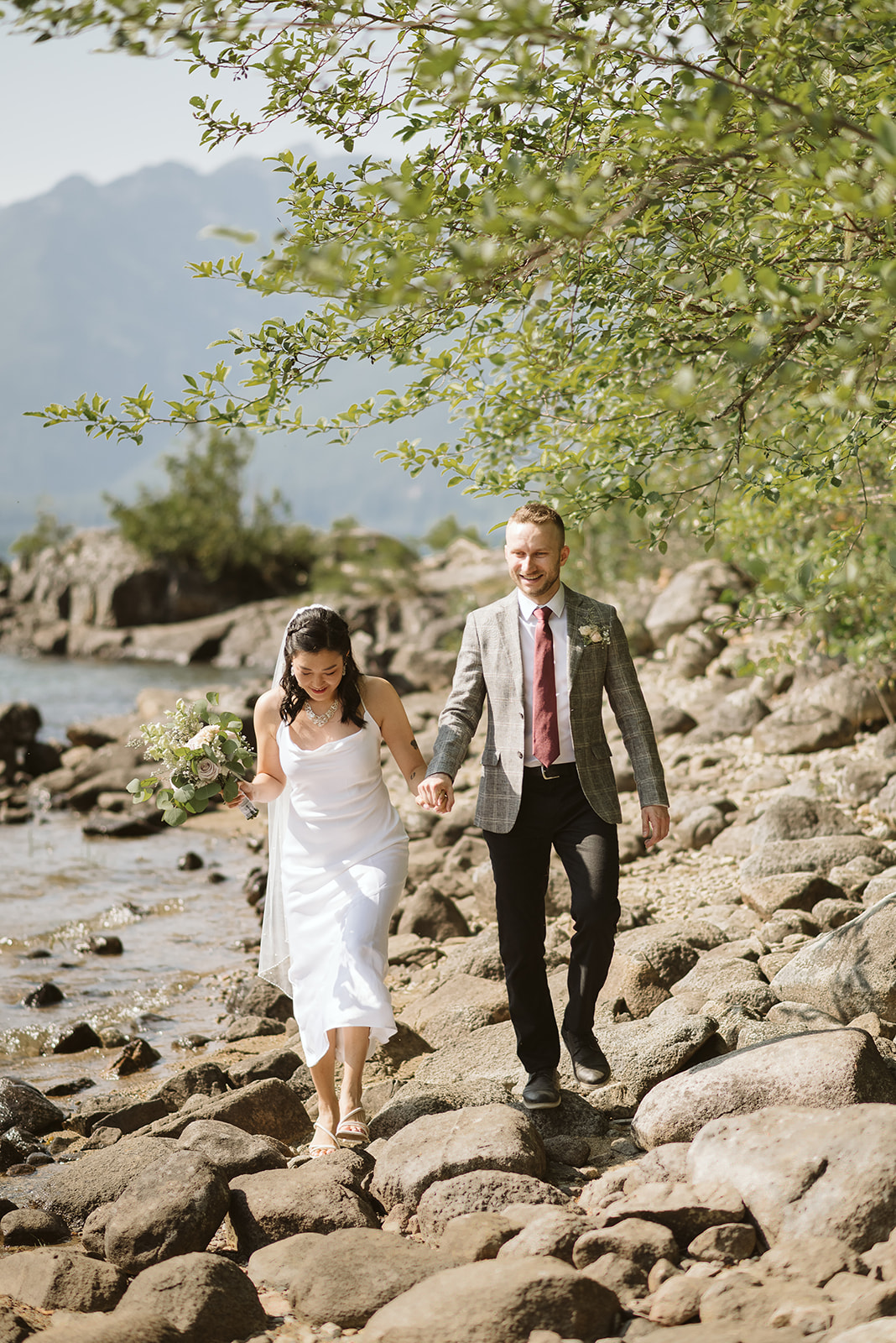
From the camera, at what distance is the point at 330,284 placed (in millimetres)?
3377

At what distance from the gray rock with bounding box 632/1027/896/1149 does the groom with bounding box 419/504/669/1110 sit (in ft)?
1.36

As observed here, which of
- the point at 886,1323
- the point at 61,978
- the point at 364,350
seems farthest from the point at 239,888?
the point at 886,1323

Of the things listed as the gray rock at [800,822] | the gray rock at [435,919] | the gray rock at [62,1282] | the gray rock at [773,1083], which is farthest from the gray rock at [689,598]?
the gray rock at [62,1282]

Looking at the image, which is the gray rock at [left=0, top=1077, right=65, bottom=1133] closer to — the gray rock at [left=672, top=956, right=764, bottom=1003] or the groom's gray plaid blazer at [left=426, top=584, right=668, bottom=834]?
the groom's gray plaid blazer at [left=426, top=584, right=668, bottom=834]

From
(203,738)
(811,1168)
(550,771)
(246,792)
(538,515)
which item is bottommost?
(811,1168)

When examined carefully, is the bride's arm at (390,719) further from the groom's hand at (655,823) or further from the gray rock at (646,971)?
the gray rock at (646,971)

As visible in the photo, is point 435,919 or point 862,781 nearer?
point 435,919

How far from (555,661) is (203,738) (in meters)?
1.61

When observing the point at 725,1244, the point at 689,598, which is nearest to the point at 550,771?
the point at 725,1244

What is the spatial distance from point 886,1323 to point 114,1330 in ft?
6.84

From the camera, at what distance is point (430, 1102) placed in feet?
16.4

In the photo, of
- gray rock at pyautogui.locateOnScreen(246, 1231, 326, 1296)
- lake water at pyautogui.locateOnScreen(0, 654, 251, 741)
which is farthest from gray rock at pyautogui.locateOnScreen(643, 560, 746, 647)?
gray rock at pyautogui.locateOnScreen(246, 1231, 326, 1296)

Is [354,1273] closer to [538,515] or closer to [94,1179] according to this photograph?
[94,1179]

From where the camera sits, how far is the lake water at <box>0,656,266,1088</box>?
820cm
